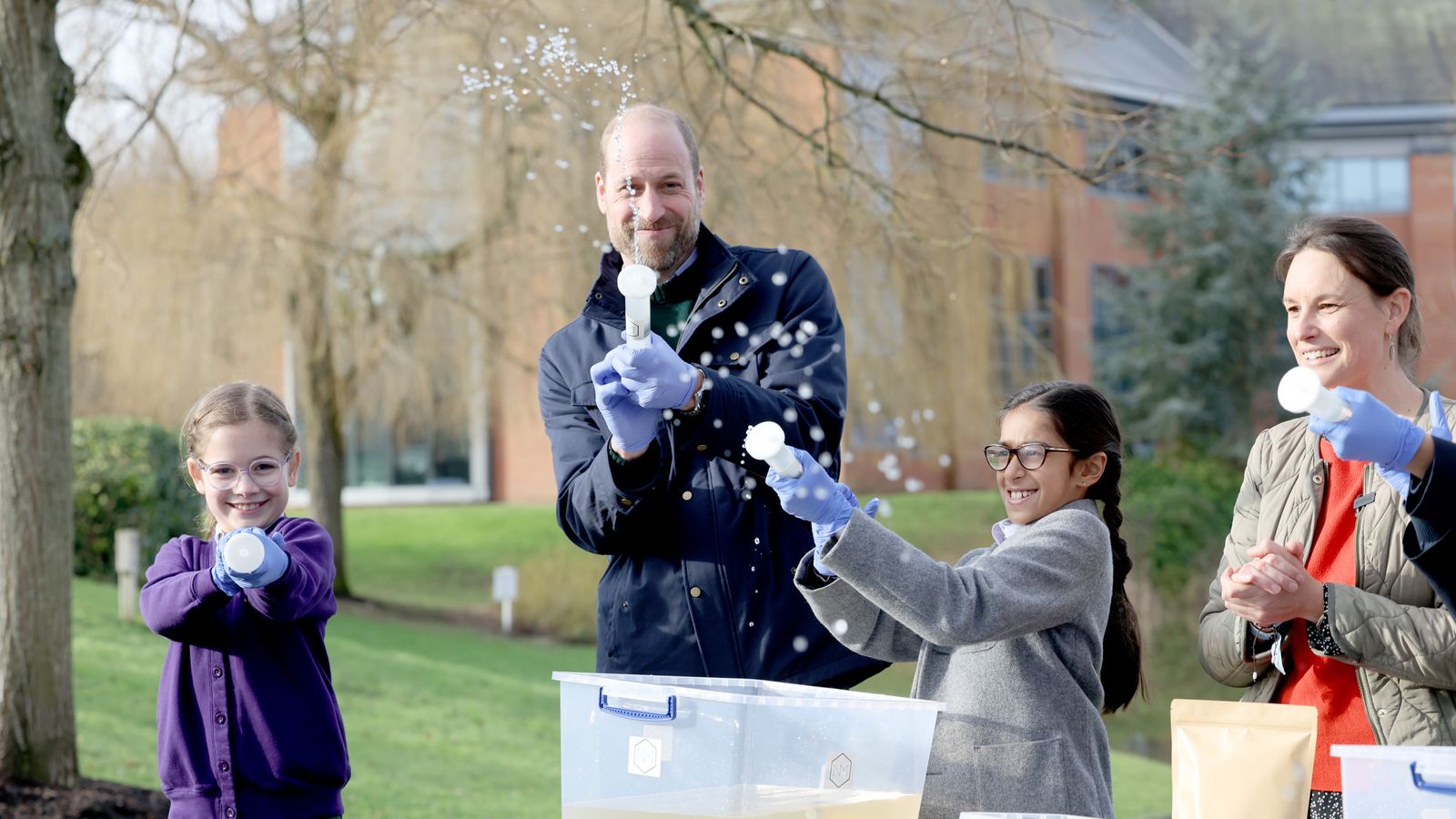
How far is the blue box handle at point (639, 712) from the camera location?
2.19 meters

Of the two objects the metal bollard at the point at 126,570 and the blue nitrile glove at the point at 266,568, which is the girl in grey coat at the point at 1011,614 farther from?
the metal bollard at the point at 126,570

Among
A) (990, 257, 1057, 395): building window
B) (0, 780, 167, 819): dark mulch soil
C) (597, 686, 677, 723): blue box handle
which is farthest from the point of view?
(990, 257, 1057, 395): building window

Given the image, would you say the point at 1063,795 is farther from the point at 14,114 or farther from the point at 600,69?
the point at 14,114

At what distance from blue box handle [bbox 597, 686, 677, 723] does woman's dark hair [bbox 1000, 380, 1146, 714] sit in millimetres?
968

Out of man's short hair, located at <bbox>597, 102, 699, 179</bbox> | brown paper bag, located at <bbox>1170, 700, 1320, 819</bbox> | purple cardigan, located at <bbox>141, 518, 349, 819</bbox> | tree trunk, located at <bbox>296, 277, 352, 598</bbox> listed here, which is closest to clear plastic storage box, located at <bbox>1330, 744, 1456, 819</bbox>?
brown paper bag, located at <bbox>1170, 700, 1320, 819</bbox>

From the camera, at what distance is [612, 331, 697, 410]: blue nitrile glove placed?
2514mm

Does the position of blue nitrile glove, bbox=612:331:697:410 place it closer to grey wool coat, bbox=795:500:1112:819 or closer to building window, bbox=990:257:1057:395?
grey wool coat, bbox=795:500:1112:819

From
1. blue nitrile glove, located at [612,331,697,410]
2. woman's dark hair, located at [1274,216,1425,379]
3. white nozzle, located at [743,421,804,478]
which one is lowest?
white nozzle, located at [743,421,804,478]

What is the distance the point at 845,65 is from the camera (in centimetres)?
941

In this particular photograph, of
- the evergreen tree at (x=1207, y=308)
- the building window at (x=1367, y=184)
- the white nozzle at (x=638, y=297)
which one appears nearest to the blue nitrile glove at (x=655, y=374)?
the white nozzle at (x=638, y=297)

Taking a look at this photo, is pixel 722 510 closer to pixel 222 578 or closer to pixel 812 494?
pixel 812 494

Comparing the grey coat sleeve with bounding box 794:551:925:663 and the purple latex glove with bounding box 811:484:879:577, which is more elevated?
the purple latex glove with bounding box 811:484:879:577

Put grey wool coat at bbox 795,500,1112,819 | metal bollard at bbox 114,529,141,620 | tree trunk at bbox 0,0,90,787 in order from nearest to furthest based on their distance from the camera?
1. grey wool coat at bbox 795,500,1112,819
2. tree trunk at bbox 0,0,90,787
3. metal bollard at bbox 114,529,141,620

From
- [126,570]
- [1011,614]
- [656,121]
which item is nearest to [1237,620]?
[1011,614]
